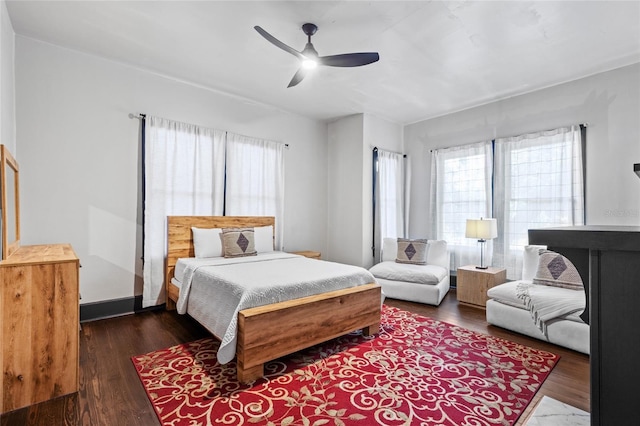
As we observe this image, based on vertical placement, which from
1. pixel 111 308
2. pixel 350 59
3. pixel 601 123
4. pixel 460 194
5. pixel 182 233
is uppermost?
pixel 350 59

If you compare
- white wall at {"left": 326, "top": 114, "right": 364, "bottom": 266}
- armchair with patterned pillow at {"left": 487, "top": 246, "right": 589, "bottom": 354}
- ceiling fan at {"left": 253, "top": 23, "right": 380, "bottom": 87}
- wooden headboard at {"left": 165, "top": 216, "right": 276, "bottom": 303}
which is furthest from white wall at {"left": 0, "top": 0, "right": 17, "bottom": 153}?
armchair with patterned pillow at {"left": 487, "top": 246, "right": 589, "bottom": 354}

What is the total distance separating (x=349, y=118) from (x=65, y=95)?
3744 millimetres

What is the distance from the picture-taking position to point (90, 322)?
3258 millimetres

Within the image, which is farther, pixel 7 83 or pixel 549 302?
pixel 549 302

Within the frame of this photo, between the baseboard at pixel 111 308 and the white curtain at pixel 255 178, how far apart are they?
4.98 ft

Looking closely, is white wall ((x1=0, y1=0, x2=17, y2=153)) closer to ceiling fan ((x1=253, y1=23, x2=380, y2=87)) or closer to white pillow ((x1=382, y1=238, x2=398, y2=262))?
ceiling fan ((x1=253, y1=23, x2=380, y2=87))

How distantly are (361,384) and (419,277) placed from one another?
7.27 feet

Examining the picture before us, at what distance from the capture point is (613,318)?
681 millimetres


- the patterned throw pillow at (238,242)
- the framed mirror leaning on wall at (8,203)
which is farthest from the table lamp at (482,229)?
the framed mirror leaning on wall at (8,203)

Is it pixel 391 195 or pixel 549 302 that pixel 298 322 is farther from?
pixel 391 195

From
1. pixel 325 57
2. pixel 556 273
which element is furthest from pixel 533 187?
pixel 325 57

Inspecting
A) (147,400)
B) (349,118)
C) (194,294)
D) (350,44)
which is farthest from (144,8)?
(349,118)

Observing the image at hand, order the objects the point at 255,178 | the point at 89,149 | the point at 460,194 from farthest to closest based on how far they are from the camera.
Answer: the point at 460,194 < the point at 255,178 < the point at 89,149

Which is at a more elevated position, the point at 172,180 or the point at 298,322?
the point at 172,180
